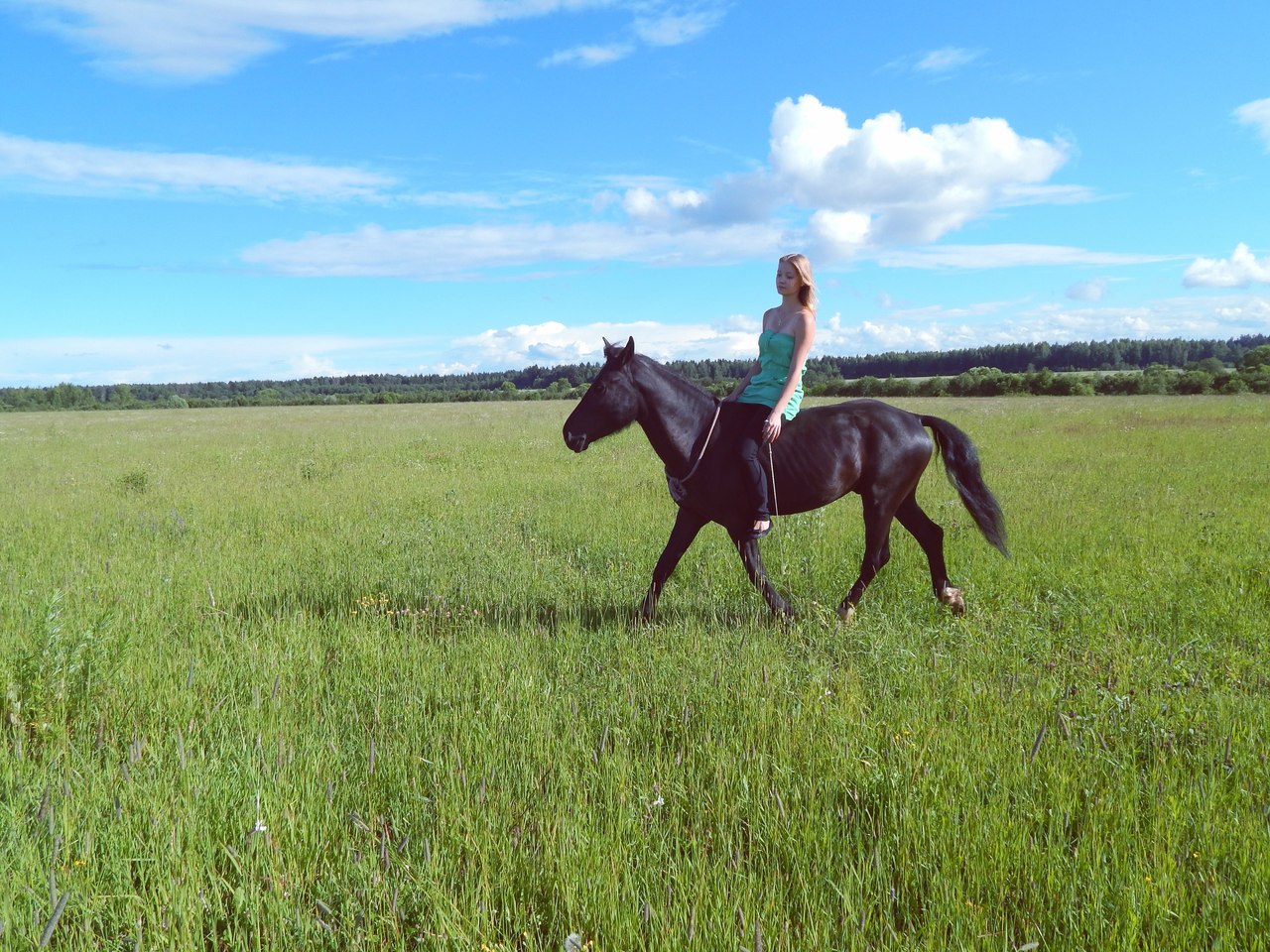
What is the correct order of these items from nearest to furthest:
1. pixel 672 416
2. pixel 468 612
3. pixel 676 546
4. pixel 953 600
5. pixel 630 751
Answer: pixel 630 751
pixel 672 416
pixel 676 546
pixel 468 612
pixel 953 600

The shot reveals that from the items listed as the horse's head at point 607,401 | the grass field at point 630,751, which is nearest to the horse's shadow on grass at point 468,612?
the grass field at point 630,751

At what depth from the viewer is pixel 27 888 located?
7.75ft

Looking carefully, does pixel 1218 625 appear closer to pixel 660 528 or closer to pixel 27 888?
pixel 660 528

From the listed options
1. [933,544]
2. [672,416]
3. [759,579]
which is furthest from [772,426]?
[933,544]

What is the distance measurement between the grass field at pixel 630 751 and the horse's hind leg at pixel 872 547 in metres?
0.36

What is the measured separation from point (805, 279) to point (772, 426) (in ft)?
3.77

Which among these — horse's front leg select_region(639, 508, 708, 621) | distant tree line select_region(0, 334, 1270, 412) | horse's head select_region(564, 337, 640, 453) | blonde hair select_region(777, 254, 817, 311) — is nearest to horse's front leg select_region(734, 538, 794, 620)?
horse's front leg select_region(639, 508, 708, 621)

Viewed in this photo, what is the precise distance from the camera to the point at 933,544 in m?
6.80

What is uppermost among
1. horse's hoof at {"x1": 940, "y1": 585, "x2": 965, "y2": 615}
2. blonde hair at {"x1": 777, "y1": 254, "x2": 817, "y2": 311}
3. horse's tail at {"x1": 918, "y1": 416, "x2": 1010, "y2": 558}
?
blonde hair at {"x1": 777, "y1": 254, "x2": 817, "y2": 311}

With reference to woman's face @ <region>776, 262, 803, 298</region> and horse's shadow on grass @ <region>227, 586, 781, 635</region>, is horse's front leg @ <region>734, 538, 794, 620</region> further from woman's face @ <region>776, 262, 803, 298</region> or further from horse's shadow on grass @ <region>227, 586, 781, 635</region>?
woman's face @ <region>776, 262, 803, 298</region>

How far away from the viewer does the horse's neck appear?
6.00 meters

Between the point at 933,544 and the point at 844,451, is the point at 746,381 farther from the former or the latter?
the point at 933,544

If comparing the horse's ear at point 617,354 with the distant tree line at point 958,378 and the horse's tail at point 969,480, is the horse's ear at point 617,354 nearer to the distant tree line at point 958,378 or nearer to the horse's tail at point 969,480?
the horse's tail at point 969,480

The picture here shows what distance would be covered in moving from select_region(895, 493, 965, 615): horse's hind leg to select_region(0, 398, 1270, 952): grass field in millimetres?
293
